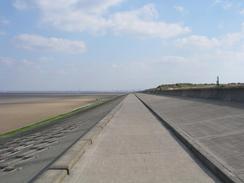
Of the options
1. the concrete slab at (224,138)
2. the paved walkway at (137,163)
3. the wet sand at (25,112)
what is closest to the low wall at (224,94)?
the concrete slab at (224,138)

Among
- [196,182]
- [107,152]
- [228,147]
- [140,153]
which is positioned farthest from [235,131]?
[196,182]

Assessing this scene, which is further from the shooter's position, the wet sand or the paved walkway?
the wet sand

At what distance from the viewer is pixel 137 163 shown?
791 centimetres

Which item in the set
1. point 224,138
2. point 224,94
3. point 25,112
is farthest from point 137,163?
point 25,112

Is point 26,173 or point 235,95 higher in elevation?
point 235,95

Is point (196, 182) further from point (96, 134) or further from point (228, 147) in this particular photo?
point (96, 134)

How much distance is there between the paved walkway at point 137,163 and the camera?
662 cm

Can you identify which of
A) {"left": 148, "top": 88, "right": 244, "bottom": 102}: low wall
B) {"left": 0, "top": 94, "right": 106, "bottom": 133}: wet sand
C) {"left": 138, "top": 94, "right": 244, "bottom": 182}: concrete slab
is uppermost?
{"left": 148, "top": 88, "right": 244, "bottom": 102}: low wall

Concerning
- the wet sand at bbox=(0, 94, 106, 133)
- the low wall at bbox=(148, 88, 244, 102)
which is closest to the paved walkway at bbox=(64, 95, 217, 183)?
the low wall at bbox=(148, 88, 244, 102)

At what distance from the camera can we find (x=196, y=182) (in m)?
6.29

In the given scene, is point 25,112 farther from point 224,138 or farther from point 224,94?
point 224,138

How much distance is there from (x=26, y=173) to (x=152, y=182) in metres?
2.96

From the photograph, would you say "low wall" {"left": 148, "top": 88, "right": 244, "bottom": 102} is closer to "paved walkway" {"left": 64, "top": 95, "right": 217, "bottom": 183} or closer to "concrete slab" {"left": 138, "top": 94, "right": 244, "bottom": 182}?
"concrete slab" {"left": 138, "top": 94, "right": 244, "bottom": 182}

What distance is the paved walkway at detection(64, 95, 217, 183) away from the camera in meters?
6.62
